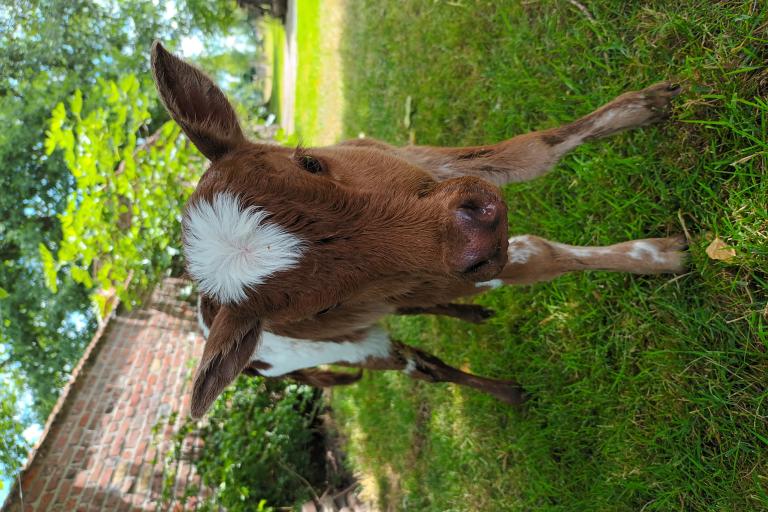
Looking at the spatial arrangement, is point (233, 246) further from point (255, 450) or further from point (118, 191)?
point (255, 450)

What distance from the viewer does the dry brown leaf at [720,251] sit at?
243cm

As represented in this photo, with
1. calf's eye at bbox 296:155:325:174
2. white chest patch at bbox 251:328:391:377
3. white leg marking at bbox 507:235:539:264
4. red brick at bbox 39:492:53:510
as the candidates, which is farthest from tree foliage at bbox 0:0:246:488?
white leg marking at bbox 507:235:539:264

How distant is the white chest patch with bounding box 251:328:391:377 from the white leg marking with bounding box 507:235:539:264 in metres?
1.32

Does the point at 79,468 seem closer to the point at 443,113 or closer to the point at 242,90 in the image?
the point at 443,113

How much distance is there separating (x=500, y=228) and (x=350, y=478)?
5.80 meters

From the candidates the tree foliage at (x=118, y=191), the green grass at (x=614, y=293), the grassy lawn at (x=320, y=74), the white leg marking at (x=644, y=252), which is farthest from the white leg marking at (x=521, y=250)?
the grassy lawn at (x=320, y=74)

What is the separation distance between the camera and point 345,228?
2281mm

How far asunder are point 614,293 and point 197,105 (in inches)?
99.7

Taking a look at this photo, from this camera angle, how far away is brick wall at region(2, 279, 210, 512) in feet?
20.0

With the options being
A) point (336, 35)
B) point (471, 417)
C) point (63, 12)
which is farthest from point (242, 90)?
point (471, 417)

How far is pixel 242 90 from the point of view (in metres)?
18.8

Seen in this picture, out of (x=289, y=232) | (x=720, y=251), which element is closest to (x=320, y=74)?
(x=289, y=232)

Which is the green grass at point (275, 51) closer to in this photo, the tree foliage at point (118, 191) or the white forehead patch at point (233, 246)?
the tree foliage at point (118, 191)

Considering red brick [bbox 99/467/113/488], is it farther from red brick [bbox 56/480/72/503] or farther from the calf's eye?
the calf's eye
